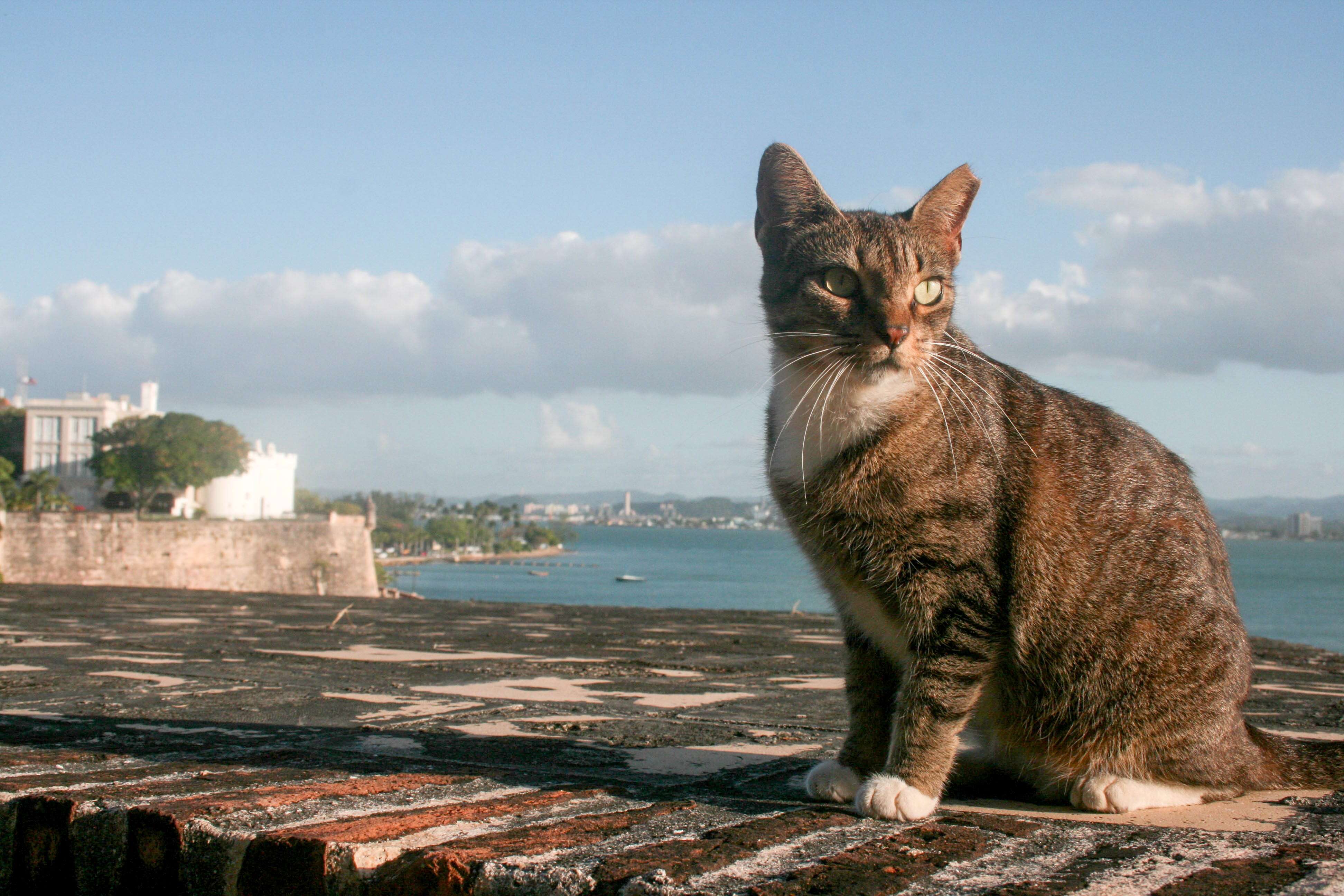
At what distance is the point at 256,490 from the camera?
58312 millimetres

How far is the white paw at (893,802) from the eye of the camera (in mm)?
1901

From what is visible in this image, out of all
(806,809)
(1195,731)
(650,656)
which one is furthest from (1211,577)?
(650,656)

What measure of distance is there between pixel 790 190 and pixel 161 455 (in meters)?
53.4

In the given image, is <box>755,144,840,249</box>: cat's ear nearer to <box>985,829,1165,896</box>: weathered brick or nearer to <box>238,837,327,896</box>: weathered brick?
<box>985,829,1165,896</box>: weathered brick

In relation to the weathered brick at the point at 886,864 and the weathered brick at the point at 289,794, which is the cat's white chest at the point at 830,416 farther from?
the weathered brick at the point at 289,794

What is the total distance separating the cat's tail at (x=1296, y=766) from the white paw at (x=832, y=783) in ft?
2.86

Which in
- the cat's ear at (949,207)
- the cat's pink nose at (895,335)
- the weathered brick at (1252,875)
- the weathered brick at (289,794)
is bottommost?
the weathered brick at (289,794)

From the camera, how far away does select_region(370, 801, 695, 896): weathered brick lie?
1365 millimetres

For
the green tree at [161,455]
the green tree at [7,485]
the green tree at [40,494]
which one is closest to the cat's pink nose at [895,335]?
the green tree at [40,494]

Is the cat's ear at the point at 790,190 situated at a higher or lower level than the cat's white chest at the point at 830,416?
higher

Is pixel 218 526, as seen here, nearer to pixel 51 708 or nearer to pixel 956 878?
pixel 51 708

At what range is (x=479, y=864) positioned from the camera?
1358 millimetres

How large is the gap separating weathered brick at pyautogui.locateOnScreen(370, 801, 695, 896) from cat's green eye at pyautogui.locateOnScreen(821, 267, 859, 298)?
1385mm

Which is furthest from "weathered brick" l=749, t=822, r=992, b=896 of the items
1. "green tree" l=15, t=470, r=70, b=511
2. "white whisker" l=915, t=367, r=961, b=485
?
"green tree" l=15, t=470, r=70, b=511
